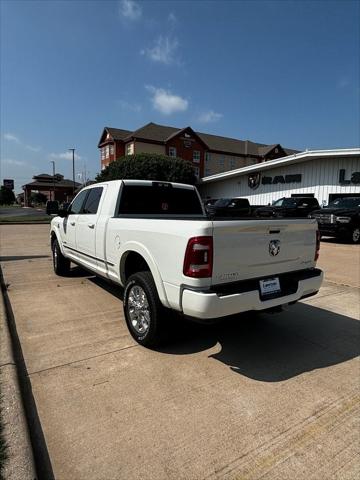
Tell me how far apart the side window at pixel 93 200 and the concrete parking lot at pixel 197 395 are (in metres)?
1.49

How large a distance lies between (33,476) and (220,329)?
110 inches

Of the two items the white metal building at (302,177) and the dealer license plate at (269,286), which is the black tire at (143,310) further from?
the white metal building at (302,177)

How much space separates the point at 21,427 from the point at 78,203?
4.23m

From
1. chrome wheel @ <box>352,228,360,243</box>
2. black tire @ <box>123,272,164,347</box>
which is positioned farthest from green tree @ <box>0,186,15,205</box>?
black tire @ <box>123,272,164,347</box>

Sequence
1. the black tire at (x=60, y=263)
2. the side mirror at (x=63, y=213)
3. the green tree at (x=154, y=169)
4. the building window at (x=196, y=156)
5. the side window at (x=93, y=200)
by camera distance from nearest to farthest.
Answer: the side window at (x=93, y=200)
the side mirror at (x=63, y=213)
the black tire at (x=60, y=263)
the green tree at (x=154, y=169)
the building window at (x=196, y=156)

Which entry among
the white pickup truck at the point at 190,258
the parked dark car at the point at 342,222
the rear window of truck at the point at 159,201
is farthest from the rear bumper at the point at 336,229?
the white pickup truck at the point at 190,258

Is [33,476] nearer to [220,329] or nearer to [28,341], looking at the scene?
[28,341]

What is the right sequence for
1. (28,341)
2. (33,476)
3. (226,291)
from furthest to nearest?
1. (28,341)
2. (226,291)
3. (33,476)

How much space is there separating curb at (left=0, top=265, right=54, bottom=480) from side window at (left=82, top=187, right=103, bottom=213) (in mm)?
2294

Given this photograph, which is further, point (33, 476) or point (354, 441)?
point (354, 441)

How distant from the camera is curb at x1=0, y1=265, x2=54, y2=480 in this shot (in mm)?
2082

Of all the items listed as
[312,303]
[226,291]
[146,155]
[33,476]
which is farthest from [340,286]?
[146,155]

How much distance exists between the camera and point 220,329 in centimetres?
443

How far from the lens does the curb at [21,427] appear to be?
6.83 ft
